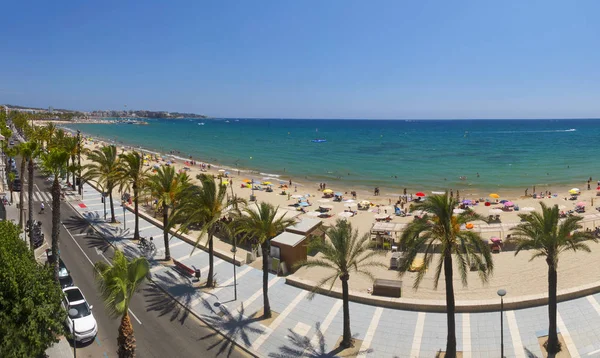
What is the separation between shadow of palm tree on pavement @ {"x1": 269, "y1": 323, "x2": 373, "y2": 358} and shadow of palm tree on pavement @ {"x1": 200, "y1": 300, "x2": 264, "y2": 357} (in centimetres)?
140

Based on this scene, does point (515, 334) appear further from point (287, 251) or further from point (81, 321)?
point (81, 321)

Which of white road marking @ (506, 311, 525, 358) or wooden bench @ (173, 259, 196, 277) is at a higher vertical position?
white road marking @ (506, 311, 525, 358)

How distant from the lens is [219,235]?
97.2ft

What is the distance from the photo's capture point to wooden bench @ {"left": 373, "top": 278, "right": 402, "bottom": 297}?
18.5 m

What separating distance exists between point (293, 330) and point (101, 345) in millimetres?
7323

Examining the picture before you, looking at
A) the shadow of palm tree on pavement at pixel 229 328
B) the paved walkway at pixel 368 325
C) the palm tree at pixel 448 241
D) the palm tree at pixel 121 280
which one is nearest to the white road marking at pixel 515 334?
the paved walkway at pixel 368 325

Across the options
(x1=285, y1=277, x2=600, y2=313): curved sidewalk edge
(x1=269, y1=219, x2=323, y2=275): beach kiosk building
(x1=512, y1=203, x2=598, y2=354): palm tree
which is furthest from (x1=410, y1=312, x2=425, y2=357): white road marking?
(x1=269, y1=219, x2=323, y2=275): beach kiosk building

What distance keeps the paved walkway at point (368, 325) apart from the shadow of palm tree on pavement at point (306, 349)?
37mm

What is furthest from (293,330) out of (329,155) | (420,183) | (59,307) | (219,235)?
(329,155)

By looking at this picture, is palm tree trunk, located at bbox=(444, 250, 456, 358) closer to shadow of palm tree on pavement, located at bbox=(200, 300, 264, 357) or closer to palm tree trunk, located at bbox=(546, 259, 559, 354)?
palm tree trunk, located at bbox=(546, 259, 559, 354)

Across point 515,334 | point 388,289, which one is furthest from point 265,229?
point 515,334

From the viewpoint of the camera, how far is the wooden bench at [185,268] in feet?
71.2

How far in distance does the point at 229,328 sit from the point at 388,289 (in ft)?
24.4

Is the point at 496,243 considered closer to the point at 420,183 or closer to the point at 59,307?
the point at 59,307
